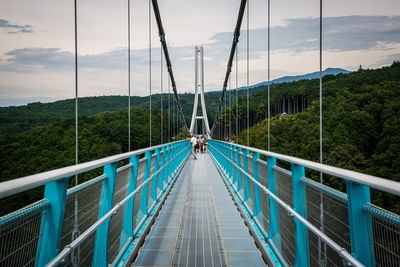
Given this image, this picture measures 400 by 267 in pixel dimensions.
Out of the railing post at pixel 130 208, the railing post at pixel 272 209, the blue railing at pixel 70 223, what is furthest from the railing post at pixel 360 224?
the railing post at pixel 130 208

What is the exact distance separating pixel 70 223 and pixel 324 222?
4.32 ft

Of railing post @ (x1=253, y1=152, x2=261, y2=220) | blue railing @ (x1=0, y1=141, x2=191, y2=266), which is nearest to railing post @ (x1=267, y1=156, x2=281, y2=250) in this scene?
railing post @ (x1=253, y1=152, x2=261, y2=220)

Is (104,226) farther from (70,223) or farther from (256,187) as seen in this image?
(256,187)

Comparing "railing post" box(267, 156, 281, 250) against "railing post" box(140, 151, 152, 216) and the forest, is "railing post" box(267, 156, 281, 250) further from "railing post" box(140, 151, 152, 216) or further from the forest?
the forest

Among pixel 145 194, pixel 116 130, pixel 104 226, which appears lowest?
pixel 145 194

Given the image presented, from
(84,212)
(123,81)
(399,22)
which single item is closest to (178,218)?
(84,212)

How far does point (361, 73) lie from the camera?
1028 centimetres

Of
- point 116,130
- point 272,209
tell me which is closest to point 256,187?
point 272,209

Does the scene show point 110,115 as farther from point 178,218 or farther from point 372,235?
point 372,235

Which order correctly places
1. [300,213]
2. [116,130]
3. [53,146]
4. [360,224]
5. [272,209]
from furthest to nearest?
[116,130] < [53,146] < [272,209] < [300,213] < [360,224]

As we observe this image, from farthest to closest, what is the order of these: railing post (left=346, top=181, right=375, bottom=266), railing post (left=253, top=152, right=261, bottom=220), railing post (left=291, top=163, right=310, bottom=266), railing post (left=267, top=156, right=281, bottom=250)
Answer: railing post (left=253, top=152, right=261, bottom=220), railing post (left=267, top=156, right=281, bottom=250), railing post (left=291, top=163, right=310, bottom=266), railing post (left=346, top=181, right=375, bottom=266)

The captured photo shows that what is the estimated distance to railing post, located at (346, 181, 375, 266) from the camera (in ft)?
4.16

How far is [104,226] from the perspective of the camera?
6.90 feet

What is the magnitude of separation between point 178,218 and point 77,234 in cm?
272
